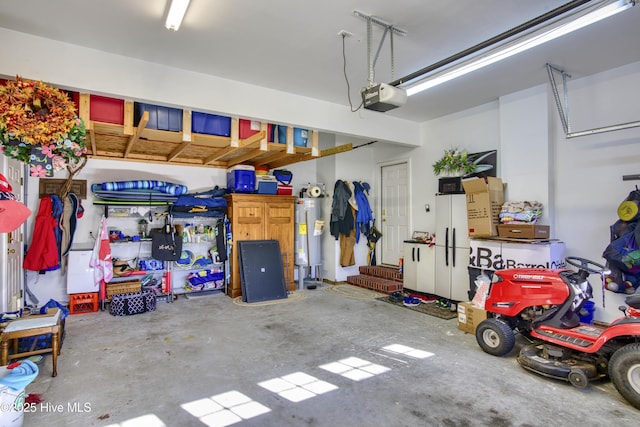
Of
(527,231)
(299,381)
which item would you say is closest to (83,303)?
(299,381)

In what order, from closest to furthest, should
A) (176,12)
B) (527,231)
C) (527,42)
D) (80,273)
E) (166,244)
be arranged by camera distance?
(176,12), (527,42), (527,231), (80,273), (166,244)

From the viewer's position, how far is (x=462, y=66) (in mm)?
3234

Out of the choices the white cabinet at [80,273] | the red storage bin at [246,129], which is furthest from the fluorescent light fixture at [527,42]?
the white cabinet at [80,273]

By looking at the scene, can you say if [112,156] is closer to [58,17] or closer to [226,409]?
[58,17]

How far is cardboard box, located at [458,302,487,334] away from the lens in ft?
13.1

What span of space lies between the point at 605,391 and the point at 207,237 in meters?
5.73

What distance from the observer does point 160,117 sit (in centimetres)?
411

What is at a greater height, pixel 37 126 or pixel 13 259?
pixel 37 126

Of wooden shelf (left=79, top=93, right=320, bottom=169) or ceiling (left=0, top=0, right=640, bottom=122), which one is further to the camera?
wooden shelf (left=79, top=93, right=320, bottom=169)

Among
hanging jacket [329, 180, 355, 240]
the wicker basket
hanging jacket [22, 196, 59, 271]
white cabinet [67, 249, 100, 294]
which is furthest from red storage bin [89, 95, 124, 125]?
hanging jacket [329, 180, 355, 240]

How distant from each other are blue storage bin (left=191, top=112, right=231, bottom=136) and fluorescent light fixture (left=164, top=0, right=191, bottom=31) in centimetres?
165

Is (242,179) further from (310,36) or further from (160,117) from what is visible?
(310,36)

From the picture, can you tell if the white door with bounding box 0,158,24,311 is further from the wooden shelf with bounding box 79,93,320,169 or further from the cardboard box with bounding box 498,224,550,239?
the cardboard box with bounding box 498,224,550,239

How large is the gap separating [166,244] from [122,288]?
0.92m
